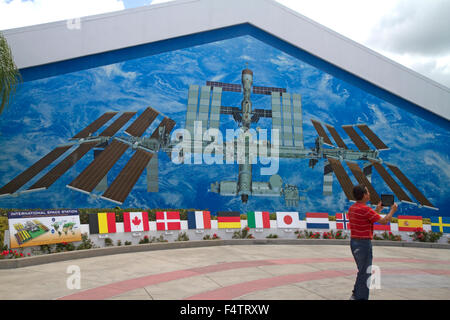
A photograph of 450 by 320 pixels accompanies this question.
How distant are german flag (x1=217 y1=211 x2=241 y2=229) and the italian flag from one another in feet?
1.69

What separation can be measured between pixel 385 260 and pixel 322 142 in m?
9.20

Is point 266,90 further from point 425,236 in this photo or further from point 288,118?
point 425,236

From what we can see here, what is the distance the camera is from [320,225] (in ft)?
51.5

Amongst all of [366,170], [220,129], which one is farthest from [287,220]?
[366,170]

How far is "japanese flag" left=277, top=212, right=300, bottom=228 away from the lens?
50.1 ft

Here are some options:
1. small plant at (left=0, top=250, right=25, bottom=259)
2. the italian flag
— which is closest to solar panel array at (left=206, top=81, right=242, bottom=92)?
the italian flag

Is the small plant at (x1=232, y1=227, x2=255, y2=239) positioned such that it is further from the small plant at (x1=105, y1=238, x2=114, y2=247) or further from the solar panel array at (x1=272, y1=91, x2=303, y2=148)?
the solar panel array at (x1=272, y1=91, x2=303, y2=148)

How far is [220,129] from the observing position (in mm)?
18422

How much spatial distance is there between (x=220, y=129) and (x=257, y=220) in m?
5.78

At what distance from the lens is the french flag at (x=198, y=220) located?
13.7 meters

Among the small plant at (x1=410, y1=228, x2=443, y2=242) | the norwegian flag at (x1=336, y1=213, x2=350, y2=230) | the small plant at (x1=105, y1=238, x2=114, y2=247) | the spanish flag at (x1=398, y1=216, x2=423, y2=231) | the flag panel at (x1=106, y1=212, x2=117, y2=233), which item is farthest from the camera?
the spanish flag at (x1=398, y1=216, x2=423, y2=231)

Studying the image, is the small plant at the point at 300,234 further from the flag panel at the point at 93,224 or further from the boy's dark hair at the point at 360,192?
the boy's dark hair at the point at 360,192

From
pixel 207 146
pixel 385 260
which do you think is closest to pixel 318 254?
pixel 385 260

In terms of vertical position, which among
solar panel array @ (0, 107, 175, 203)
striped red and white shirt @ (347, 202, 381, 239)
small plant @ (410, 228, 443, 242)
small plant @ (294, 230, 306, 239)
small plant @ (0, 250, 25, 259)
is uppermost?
solar panel array @ (0, 107, 175, 203)
